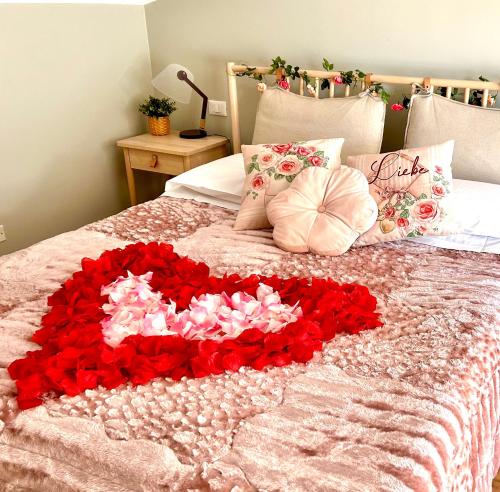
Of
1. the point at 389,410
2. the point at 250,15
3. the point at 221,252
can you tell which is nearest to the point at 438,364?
the point at 389,410

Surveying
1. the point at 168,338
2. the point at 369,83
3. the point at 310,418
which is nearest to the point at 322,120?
the point at 369,83

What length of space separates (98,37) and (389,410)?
2613 mm

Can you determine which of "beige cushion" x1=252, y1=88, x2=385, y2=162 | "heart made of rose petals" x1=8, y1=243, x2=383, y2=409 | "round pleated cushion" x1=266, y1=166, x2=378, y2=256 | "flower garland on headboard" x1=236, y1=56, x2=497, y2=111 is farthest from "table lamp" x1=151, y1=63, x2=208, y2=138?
"heart made of rose petals" x1=8, y1=243, x2=383, y2=409

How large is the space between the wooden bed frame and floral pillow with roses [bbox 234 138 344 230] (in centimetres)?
47

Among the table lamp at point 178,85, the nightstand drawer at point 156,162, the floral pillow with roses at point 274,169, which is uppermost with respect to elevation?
the table lamp at point 178,85

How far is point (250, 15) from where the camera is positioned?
2945 mm

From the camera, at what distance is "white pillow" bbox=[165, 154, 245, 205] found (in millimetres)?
2479

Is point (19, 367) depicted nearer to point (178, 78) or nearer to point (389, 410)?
point (389, 410)

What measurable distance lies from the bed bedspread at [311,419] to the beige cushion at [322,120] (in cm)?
86

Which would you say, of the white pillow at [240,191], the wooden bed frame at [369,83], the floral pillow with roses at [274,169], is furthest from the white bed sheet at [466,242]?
the wooden bed frame at [369,83]

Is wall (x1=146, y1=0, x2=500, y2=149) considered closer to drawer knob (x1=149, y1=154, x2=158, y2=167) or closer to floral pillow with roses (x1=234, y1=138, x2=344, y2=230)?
drawer knob (x1=149, y1=154, x2=158, y2=167)

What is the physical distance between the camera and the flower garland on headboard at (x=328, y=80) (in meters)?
2.49

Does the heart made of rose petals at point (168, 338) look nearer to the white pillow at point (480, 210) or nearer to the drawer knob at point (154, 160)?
the white pillow at point (480, 210)

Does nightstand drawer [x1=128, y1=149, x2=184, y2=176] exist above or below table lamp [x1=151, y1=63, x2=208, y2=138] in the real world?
below
